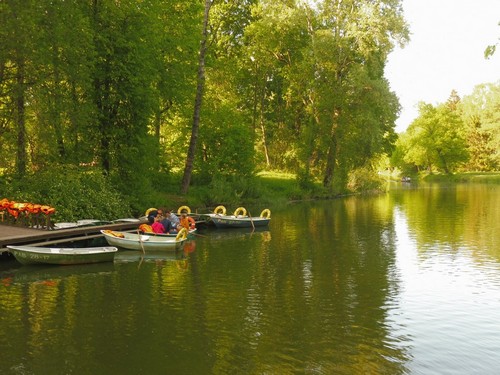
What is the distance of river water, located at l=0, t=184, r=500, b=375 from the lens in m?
10.6

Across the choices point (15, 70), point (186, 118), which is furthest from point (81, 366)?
point (186, 118)

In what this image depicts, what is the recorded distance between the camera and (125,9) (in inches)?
1220

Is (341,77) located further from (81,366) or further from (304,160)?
(81,366)

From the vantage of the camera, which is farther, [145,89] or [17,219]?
[145,89]

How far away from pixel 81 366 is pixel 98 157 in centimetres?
2222

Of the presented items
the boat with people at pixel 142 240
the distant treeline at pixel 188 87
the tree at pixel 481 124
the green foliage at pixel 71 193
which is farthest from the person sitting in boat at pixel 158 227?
the tree at pixel 481 124

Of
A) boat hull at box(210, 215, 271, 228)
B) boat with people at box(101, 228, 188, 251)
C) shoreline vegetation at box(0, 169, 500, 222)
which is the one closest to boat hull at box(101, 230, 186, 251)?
boat with people at box(101, 228, 188, 251)

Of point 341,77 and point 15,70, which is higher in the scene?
point 341,77

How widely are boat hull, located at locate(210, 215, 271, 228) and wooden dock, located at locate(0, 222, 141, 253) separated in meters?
8.28

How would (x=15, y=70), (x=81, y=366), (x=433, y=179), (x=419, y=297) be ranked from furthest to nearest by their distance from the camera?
(x=433, y=179)
(x=15, y=70)
(x=419, y=297)
(x=81, y=366)

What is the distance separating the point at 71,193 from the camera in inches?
1030

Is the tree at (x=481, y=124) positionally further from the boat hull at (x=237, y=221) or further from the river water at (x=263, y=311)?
the river water at (x=263, y=311)

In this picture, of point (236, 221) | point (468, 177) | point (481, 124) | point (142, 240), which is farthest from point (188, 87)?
point (481, 124)

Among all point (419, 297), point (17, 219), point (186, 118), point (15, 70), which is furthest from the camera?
point (186, 118)
